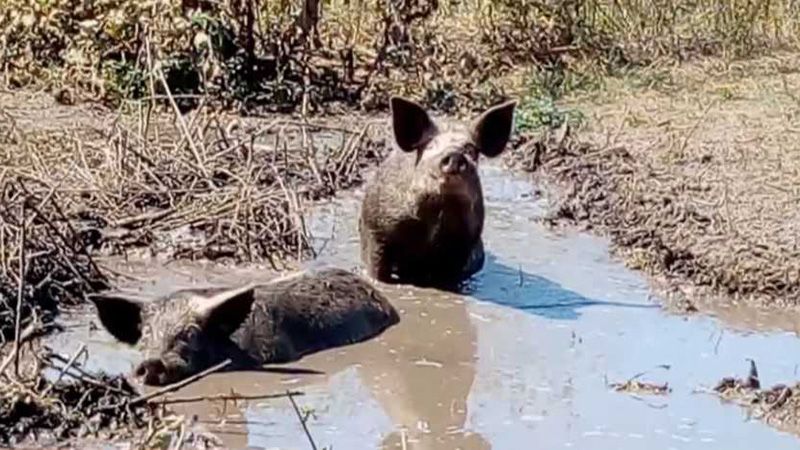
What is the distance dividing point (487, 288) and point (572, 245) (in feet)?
3.20

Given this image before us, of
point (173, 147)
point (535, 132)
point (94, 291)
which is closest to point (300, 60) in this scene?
point (535, 132)

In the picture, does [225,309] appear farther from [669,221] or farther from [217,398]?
[669,221]

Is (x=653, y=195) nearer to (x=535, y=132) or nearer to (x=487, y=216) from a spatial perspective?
(x=487, y=216)

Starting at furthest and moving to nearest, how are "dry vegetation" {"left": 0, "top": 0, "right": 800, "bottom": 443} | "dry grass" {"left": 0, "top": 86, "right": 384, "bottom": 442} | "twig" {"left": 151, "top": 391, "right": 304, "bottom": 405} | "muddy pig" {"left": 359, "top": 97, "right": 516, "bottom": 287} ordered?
"muddy pig" {"left": 359, "top": 97, "right": 516, "bottom": 287}
"dry vegetation" {"left": 0, "top": 0, "right": 800, "bottom": 443}
"twig" {"left": 151, "top": 391, "right": 304, "bottom": 405}
"dry grass" {"left": 0, "top": 86, "right": 384, "bottom": 442}

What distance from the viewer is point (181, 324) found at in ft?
23.2

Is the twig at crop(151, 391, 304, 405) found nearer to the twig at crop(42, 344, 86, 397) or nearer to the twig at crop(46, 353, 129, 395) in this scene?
the twig at crop(46, 353, 129, 395)

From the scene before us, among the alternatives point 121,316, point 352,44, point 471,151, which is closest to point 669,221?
point 471,151

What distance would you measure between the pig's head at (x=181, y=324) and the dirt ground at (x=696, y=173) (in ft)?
8.05

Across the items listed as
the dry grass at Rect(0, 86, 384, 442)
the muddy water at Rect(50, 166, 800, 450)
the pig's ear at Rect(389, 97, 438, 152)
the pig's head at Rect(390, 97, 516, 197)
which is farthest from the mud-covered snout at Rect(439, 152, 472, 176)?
the dry grass at Rect(0, 86, 384, 442)

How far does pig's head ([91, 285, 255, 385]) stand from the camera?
23.0 feet

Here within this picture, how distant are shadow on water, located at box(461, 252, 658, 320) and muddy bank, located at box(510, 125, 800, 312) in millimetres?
483

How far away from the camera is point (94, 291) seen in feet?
26.7

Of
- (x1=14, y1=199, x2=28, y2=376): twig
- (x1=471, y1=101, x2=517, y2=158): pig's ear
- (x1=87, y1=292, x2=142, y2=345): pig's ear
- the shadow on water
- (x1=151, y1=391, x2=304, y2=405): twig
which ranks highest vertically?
(x1=471, y1=101, x2=517, y2=158): pig's ear

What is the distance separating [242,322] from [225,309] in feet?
0.46
